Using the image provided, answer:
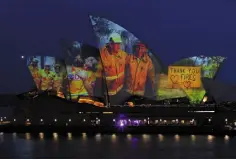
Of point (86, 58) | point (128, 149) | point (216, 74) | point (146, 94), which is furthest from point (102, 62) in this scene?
point (128, 149)

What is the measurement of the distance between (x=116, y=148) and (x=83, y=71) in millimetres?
16634

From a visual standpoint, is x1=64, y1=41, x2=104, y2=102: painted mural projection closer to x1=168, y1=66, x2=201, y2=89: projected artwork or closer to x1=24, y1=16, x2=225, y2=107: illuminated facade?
x1=24, y1=16, x2=225, y2=107: illuminated facade

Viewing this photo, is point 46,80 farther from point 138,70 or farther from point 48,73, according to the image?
point 138,70

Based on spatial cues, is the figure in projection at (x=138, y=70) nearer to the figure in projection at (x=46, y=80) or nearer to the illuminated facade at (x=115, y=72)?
the illuminated facade at (x=115, y=72)

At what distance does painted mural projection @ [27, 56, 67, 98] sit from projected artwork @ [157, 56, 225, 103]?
9737 millimetres

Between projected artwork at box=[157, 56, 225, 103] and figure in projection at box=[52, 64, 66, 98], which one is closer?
projected artwork at box=[157, 56, 225, 103]

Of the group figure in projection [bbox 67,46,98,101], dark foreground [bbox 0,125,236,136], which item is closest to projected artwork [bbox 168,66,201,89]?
dark foreground [bbox 0,125,236,136]

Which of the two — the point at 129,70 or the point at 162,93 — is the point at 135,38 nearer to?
the point at 129,70

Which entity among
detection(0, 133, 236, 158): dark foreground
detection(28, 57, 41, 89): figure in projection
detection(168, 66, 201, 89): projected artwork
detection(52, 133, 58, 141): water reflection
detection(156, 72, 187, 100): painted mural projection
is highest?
detection(28, 57, 41, 89): figure in projection

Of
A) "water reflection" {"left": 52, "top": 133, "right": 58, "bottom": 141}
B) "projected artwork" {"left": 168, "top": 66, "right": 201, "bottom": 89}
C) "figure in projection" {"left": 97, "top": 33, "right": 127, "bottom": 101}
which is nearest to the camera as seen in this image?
"water reflection" {"left": 52, "top": 133, "right": 58, "bottom": 141}

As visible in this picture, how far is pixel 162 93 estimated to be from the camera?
5456 cm

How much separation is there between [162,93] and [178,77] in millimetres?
2266

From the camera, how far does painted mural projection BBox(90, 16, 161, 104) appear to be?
50.3 m

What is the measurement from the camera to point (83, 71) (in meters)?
54.3
